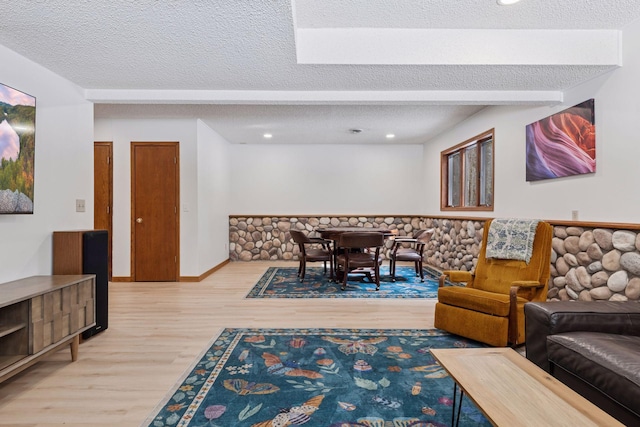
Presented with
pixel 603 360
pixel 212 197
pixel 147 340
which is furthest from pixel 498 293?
pixel 212 197

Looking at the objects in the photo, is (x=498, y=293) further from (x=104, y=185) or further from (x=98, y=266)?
(x=104, y=185)

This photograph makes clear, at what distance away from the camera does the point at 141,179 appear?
16.0ft

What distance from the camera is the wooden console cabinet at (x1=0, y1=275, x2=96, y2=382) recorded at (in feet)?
6.38

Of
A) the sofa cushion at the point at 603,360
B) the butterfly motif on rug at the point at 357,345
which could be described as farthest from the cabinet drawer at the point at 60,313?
the sofa cushion at the point at 603,360

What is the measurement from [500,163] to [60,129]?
4.68 meters

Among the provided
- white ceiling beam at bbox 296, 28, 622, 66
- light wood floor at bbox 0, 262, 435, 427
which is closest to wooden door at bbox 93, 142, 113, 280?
light wood floor at bbox 0, 262, 435, 427

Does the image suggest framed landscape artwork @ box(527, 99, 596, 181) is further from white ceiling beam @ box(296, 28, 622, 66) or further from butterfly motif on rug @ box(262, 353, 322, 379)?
butterfly motif on rug @ box(262, 353, 322, 379)

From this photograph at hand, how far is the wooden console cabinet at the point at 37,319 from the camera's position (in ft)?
6.38

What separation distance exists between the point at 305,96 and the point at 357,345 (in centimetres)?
235

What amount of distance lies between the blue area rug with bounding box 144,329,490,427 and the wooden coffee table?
404 millimetres

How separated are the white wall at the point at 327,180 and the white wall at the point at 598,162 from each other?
115 inches

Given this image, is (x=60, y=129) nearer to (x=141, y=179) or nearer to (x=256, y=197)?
(x=141, y=179)

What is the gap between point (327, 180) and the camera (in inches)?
273

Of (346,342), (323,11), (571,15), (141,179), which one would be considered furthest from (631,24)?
(141,179)
